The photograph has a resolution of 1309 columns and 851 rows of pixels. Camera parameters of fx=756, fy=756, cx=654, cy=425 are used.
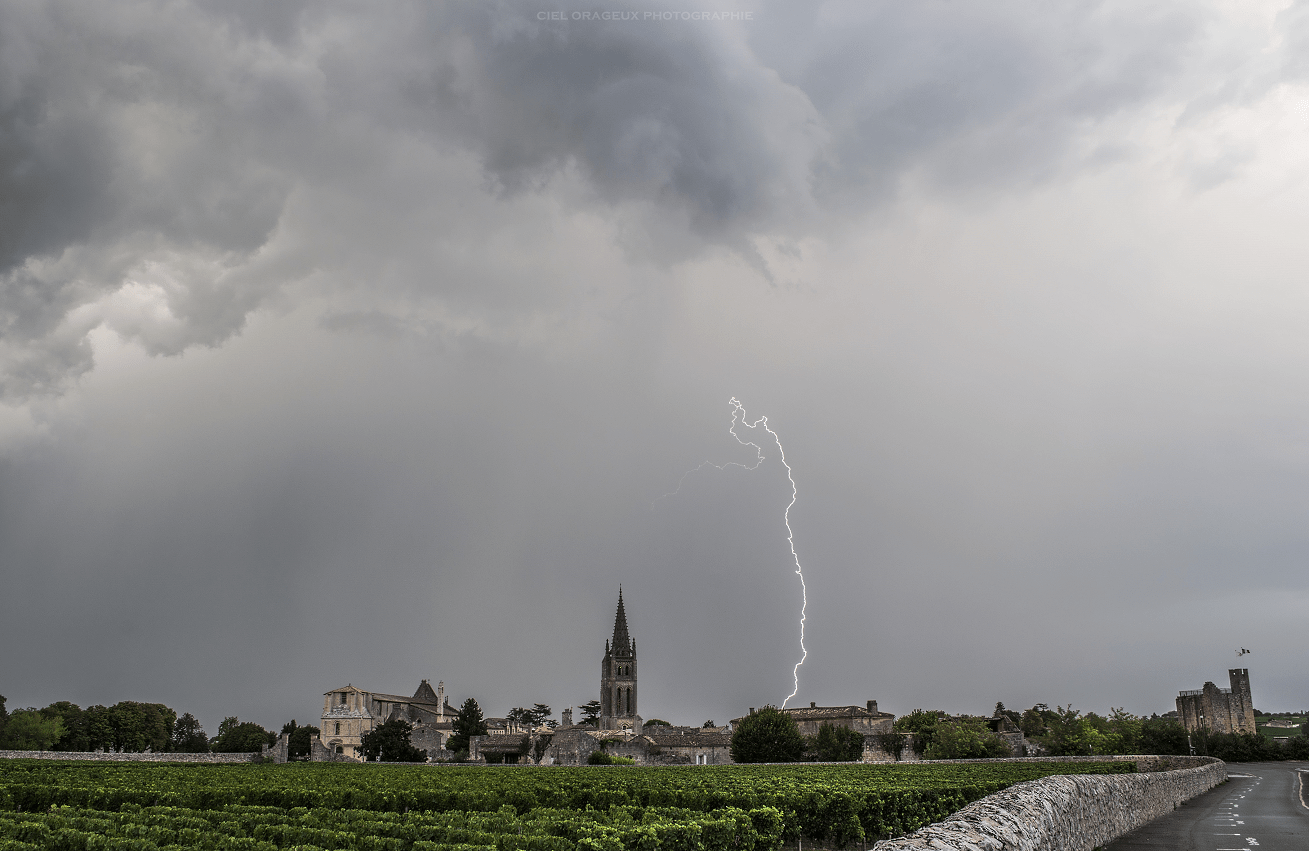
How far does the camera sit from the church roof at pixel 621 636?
554 ft

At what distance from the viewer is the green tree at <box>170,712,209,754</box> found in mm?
136375

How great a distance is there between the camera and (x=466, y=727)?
112 m

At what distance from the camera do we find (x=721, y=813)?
20797mm

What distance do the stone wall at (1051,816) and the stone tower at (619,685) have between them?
138m

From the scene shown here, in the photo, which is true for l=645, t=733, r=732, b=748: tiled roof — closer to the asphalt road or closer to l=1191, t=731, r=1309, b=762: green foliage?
the asphalt road

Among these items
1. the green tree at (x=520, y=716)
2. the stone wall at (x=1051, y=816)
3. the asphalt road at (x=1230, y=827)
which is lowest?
the green tree at (x=520, y=716)

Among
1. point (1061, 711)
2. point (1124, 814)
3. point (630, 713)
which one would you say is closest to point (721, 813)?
point (1124, 814)

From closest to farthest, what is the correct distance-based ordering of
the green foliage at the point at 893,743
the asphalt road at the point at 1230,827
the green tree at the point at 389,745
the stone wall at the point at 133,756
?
the asphalt road at the point at 1230,827 → the stone wall at the point at 133,756 → the green foliage at the point at 893,743 → the green tree at the point at 389,745

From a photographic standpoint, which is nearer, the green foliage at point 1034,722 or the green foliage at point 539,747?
the green foliage at point 539,747

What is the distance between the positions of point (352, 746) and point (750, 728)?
6375 cm

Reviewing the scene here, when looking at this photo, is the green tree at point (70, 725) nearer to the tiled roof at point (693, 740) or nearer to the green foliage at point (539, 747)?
the green foliage at point (539, 747)

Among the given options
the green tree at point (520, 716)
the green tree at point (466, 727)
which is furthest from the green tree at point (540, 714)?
the green tree at point (466, 727)

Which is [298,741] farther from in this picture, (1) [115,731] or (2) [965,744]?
(2) [965,744]

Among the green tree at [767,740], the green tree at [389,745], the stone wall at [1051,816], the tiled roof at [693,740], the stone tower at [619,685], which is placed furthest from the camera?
the stone tower at [619,685]
